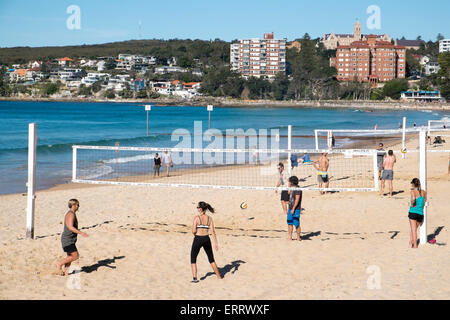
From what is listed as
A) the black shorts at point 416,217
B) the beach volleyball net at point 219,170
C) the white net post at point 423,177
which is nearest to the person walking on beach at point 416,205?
the black shorts at point 416,217

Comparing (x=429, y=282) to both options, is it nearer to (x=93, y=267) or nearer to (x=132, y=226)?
(x=93, y=267)

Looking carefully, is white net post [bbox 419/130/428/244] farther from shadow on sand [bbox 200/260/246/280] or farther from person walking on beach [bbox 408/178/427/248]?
shadow on sand [bbox 200/260/246/280]

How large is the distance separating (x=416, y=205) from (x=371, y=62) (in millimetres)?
182828

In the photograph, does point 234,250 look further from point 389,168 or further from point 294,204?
point 389,168

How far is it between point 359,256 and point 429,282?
1979 mm

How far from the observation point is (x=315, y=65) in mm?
195125

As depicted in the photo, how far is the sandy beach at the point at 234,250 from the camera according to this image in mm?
8078

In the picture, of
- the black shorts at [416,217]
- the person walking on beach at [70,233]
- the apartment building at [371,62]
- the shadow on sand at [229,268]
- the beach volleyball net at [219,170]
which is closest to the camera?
the person walking on beach at [70,233]

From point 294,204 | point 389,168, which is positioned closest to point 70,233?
point 294,204

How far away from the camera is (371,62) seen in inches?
7249

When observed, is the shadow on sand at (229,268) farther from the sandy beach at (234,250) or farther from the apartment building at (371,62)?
the apartment building at (371,62)

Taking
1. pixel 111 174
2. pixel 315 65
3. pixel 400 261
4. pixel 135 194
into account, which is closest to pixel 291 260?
pixel 400 261

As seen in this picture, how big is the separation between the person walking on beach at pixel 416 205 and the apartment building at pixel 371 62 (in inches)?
6939

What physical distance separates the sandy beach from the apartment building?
172572 mm
